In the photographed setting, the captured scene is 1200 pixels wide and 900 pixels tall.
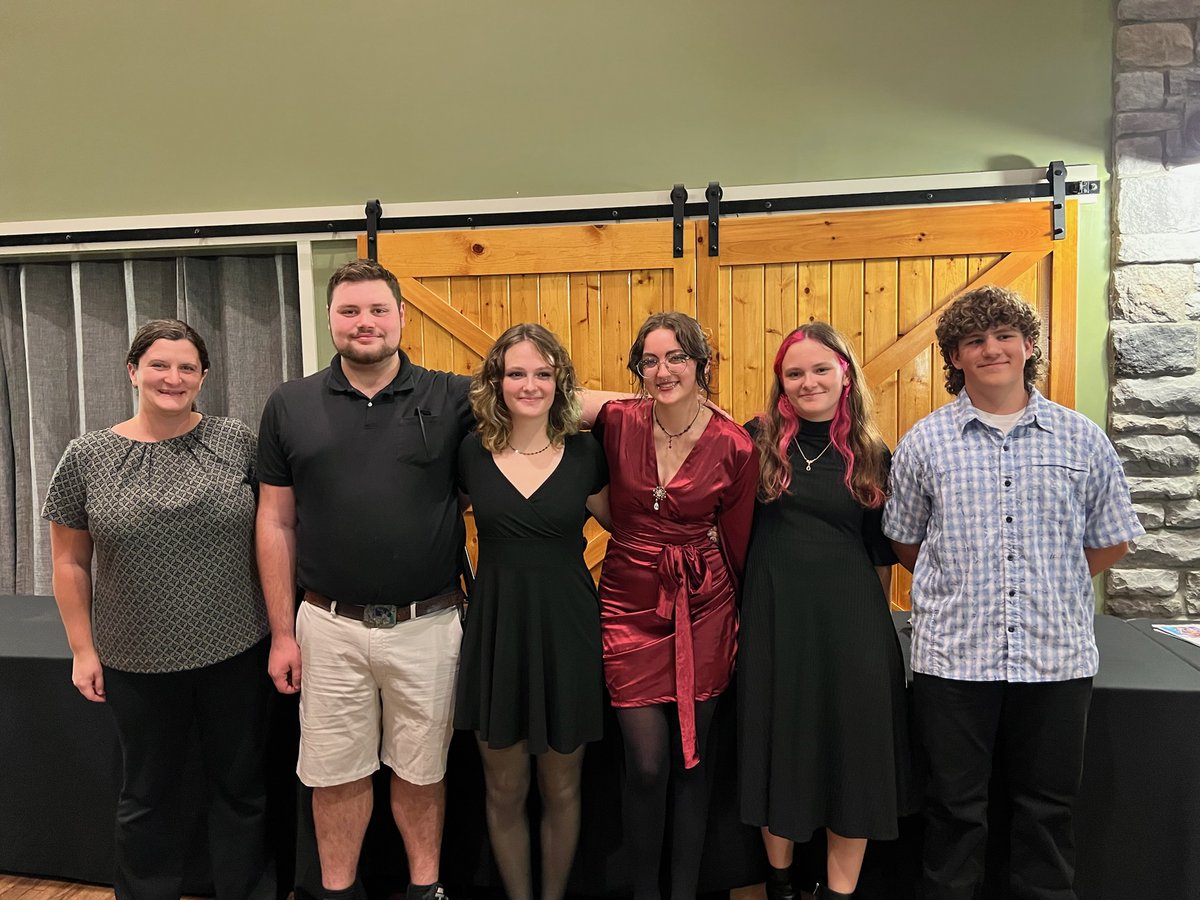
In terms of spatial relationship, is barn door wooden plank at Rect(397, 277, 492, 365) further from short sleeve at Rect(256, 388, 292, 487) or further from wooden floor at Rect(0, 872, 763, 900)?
wooden floor at Rect(0, 872, 763, 900)

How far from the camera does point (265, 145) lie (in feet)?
10.3

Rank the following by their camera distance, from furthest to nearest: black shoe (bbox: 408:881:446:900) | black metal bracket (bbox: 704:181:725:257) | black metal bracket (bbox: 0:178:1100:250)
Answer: black metal bracket (bbox: 704:181:725:257), black metal bracket (bbox: 0:178:1100:250), black shoe (bbox: 408:881:446:900)

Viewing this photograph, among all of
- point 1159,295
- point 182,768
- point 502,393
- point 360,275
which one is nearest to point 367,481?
point 502,393

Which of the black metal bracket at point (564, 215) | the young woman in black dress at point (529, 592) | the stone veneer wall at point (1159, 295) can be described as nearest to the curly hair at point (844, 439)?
the young woman in black dress at point (529, 592)

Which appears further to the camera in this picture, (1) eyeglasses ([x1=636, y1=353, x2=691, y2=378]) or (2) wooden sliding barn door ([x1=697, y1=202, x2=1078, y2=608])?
(2) wooden sliding barn door ([x1=697, y1=202, x2=1078, y2=608])

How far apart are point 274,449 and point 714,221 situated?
6.09ft

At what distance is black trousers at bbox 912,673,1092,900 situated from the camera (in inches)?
61.4

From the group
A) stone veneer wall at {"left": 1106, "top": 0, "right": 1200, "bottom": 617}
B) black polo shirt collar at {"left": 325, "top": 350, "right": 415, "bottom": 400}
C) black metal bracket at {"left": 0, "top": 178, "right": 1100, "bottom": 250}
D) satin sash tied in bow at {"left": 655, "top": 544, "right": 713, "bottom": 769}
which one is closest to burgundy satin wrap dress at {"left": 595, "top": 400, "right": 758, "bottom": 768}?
satin sash tied in bow at {"left": 655, "top": 544, "right": 713, "bottom": 769}

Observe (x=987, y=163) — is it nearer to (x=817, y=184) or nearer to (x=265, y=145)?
(x=817, y=184)

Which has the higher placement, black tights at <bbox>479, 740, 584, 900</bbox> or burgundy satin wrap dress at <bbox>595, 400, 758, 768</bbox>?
burgundy satin wrap dress at <bbox>595, 400, 758, 768</bbox>

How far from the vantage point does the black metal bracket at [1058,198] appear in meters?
2.66

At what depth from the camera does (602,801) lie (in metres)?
1.88

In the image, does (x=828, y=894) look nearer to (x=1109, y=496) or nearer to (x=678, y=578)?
(x=678, y=578)

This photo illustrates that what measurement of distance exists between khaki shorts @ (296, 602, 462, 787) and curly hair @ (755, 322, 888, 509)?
82 centimetres
